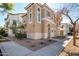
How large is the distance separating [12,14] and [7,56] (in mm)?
620

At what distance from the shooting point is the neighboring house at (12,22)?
328 centimetres

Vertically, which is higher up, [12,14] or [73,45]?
[12,14]

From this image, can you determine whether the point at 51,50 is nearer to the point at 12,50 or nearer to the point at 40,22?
the point at 40,22

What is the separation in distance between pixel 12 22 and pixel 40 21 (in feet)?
1.36

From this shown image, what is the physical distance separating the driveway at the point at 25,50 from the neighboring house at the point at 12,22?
0.18 meters

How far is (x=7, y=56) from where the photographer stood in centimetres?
324

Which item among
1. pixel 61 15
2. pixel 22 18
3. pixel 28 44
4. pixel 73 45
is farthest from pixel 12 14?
pixel 73 45

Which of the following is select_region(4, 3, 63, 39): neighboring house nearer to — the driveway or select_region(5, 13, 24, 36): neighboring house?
select_region(5, 13, 24, 36): neighboring house

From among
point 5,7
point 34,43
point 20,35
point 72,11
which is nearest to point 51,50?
point 34,43

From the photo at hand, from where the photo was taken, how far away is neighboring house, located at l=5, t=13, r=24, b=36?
3279mm

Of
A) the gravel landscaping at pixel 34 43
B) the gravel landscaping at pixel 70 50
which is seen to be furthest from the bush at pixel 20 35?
the gravel landscaping at pixel 70 50

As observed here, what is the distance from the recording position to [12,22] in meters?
3.31

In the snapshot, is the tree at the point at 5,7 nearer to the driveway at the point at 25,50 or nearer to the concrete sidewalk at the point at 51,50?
the driveway at the point at 25,50

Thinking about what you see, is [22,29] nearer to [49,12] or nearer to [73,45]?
[49,12]
